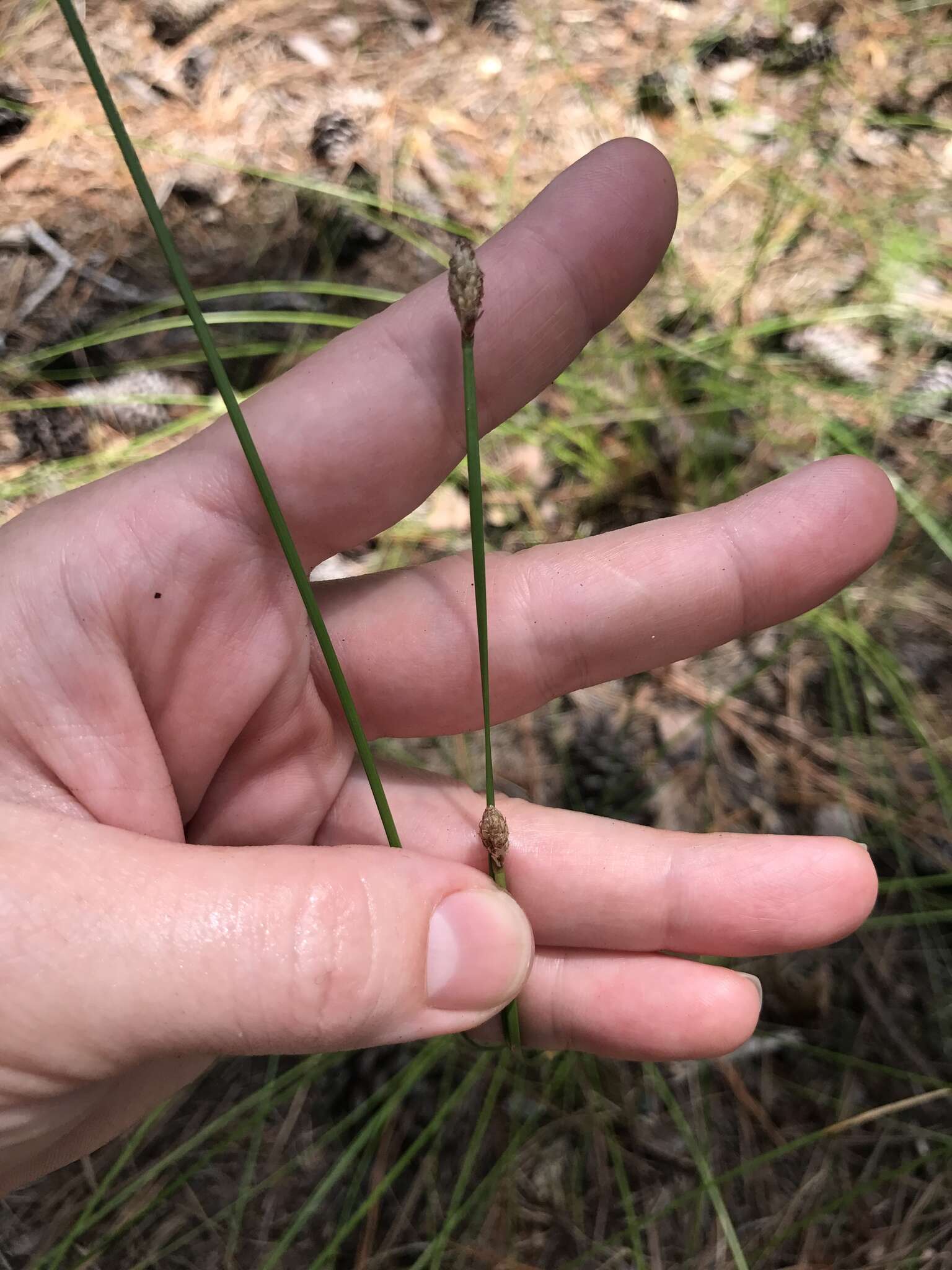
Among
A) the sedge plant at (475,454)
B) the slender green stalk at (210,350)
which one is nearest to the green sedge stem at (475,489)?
the sedge plant at (475,454)

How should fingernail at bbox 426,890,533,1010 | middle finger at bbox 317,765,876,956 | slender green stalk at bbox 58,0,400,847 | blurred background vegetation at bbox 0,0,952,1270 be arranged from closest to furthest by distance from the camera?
1. slender green stalk at bbox 58,0,400,847
2. fingernail at bbox 426,890,533,1010
3. middle finger at bbox 317,765,876,956
4. blurred background vegetation at bbox 0,0,952,1270

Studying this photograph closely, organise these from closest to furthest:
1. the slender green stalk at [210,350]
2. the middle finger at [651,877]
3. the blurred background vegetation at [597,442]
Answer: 1. the slender green stalk at [210,350]
2. the middle finger at [651,877]
3. the blurred background vegetation at [597,442]

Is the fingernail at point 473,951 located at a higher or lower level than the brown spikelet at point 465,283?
lower

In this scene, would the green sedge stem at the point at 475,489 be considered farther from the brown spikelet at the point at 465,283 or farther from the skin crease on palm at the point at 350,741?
the skin crease on palm at the point at 350,741

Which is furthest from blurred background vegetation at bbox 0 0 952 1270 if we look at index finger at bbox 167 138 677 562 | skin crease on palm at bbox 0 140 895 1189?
skin crease on palm at bbox 0 140 895 1189

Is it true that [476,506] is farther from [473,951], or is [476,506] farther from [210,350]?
[473,951]

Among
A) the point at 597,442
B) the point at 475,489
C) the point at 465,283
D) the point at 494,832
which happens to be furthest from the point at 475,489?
Result: the point at 597,442

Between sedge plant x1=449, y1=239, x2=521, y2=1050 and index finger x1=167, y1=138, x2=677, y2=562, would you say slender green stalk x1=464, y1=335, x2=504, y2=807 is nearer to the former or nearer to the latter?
sedge plant x1=449, y1=239, x2=521, y2=1050
